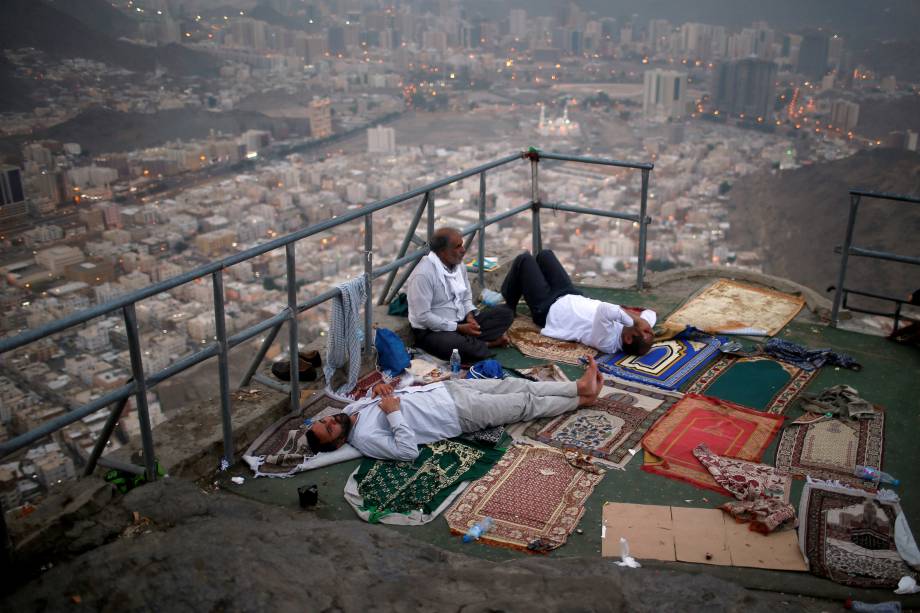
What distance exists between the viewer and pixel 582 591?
311 centimetres

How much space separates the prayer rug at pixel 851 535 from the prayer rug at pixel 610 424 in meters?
1.09

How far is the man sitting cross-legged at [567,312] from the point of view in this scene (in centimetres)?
625

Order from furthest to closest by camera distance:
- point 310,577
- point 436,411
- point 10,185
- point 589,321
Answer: point 10,185 → point 589,321 → point 436,411 → point 310,577

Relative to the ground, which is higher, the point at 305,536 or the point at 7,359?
the point at 305,536

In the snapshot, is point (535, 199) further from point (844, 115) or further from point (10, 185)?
point (844, 115)

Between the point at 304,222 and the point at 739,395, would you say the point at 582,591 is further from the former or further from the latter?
the point at 304,222

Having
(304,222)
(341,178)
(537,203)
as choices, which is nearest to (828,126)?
(341,178)

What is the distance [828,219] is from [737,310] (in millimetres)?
15193

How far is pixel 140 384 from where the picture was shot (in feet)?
13.3

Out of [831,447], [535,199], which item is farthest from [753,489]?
[535,199]

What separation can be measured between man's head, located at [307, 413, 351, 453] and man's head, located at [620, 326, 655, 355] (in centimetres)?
245

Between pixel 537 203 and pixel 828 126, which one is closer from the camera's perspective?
pixel 537 203

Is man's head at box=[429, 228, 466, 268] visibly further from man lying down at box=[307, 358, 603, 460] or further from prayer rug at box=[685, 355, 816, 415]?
prayer rug at box=[685, 355, 816, 415]

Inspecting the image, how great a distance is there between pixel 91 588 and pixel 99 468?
1346 millimetres
